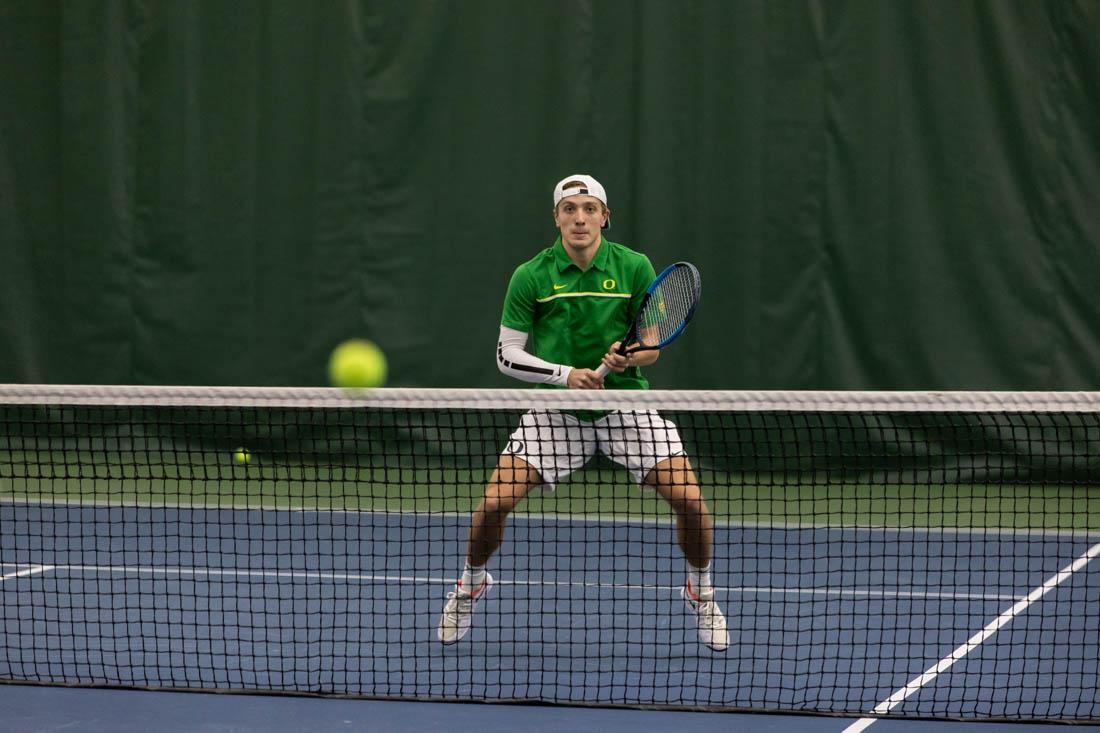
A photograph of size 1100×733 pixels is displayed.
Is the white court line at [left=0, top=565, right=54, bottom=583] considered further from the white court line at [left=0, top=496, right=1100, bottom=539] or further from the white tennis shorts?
the white tennis shorts

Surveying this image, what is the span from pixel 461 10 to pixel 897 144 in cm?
277

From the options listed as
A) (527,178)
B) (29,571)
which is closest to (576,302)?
(29,571)

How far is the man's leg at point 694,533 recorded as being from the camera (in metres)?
4.19

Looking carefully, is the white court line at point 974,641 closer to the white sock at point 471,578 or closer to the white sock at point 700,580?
the white sock at point 700,580

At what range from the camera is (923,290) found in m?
8.05

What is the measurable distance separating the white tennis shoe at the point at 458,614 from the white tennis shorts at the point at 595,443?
1.38 ft

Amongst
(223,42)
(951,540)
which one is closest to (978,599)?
(951,540)

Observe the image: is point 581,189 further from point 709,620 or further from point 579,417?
point 709,620

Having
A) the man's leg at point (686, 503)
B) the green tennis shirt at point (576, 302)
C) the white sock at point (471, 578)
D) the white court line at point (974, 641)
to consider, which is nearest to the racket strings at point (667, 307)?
the green tennis shirt at point (576, 302)

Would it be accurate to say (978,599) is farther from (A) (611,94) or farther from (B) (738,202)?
(A) (611,94)

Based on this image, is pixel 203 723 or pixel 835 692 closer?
pixel 203 723

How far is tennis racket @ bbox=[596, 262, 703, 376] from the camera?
13.6 feet

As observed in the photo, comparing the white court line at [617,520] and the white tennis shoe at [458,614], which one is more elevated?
the white tennis shoe at [458,614]

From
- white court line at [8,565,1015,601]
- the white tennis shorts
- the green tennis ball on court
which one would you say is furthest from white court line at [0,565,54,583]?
the green tennis ball on court
